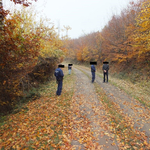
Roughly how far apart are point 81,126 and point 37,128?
2007 mm

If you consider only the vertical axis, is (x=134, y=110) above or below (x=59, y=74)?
below

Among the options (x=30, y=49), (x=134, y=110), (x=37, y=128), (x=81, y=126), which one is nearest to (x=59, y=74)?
(x=30, y=49)

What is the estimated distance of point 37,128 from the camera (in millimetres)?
5238

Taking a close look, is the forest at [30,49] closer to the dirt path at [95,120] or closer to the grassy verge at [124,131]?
the dirt path at [95,120]

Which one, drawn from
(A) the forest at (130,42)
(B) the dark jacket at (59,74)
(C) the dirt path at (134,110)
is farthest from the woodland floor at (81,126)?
(A) the forest at (130,42)

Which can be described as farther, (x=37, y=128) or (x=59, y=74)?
(x=59, y=74)

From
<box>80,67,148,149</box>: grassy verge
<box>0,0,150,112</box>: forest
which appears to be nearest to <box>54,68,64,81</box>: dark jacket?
<box>0,0,150,112</box>: forest

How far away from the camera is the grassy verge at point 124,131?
4180 millimetres

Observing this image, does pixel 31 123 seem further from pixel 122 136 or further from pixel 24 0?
pixel 24 0

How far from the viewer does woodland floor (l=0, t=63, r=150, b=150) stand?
167 inches

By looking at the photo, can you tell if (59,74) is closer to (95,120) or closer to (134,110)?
(95,120)

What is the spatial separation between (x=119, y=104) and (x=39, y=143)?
529 cm

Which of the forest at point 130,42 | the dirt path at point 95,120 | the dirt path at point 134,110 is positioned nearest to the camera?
the dirt path at point 95,120

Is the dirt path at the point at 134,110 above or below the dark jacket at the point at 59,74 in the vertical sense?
below
